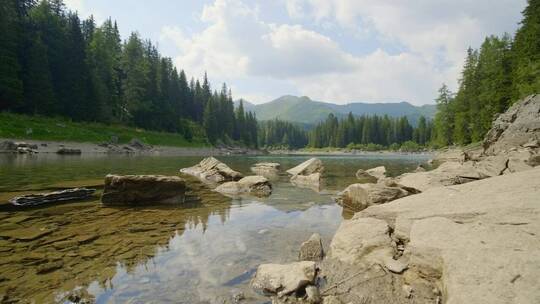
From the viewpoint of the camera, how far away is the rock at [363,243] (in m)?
5.30

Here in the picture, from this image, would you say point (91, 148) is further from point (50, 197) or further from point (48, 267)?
point (48, 267)

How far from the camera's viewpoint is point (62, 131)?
158 feet

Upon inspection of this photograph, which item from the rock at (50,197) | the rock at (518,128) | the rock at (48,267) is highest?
the rock at (518,128)

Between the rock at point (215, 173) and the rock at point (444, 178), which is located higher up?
the rock at point (444, 178)

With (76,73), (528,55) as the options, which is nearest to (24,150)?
(76,73)

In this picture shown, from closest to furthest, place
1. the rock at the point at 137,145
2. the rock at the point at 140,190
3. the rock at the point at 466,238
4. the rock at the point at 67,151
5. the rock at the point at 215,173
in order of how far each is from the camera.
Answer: the rock at the point at 466,238, the rock at the point at 140,190, the rock at the point at 215,173, the rock at the point at 67,151, the rock at the point at 137,145

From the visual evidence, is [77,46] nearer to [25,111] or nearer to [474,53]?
[25,111]

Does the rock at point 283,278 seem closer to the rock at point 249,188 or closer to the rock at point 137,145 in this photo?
the rock at point 249,188

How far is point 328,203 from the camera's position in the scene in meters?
12.4

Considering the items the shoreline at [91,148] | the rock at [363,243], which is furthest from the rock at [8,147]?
the rock at [363,243]

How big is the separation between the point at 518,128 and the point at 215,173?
22.7m

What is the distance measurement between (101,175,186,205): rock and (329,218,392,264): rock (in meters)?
7.70

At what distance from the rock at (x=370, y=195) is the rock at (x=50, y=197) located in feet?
34.3

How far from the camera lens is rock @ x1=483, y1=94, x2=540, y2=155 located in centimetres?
2053
